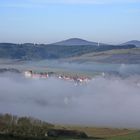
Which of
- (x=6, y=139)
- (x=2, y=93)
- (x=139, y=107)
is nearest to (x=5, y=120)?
(x=6, y=139)

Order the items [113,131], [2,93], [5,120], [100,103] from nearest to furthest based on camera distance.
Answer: [5,120], [113,131], [100,103], [2,93]

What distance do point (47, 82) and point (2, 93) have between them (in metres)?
23.0

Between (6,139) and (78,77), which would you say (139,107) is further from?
(6,139)

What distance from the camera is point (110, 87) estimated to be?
192 meters

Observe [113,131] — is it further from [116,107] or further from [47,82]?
[47,82]

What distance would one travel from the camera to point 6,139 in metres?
53.3

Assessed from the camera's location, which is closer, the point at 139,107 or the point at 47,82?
the point at 139,107

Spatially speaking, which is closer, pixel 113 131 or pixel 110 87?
pixel 113 131

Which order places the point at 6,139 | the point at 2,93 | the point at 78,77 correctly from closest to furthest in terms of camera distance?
the point at 6,139 < the point at 2,93 < the point at 78,77

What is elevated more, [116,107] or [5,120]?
[5,120]

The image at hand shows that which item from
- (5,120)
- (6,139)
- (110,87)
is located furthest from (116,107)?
(6,139)

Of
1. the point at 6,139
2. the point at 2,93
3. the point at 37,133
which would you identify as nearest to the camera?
the point at 6,139

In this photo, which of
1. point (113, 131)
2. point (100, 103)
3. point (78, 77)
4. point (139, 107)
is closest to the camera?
point (113, 131)

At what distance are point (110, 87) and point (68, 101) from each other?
3114cm
